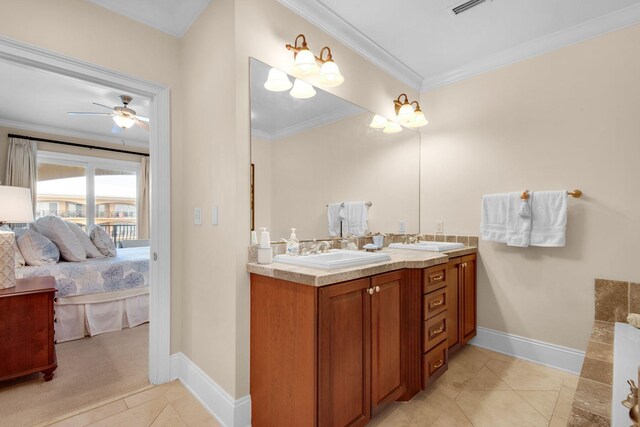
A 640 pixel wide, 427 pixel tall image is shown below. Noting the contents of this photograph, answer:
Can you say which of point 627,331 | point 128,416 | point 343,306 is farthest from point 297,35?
point 627,331

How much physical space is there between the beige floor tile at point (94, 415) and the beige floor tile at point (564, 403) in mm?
2597

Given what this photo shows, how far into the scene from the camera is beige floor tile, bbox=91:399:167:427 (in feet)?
5.65

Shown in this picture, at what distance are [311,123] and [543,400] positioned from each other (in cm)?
238

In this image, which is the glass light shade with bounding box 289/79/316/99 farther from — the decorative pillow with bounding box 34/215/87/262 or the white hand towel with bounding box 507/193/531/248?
the decorative pillow with bounding box 34/215/87/262

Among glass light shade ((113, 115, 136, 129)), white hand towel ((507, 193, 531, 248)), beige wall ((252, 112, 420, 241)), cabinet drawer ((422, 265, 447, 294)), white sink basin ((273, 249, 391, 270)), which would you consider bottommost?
cabinet drawer ((422, 265, 447, 294))

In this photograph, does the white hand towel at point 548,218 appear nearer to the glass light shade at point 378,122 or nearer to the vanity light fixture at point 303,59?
the glass light shade at point 378,122

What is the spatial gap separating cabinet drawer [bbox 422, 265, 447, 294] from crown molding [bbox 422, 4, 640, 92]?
1867 millimetres

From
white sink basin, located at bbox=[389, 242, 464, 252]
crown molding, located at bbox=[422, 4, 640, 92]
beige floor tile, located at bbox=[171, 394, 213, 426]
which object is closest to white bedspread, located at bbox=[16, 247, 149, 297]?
beige floor tile, located at bbox=[171, 394, 213, 426]

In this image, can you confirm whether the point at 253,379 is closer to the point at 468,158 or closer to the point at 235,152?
the point at 235,152

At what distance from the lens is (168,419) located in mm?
1750

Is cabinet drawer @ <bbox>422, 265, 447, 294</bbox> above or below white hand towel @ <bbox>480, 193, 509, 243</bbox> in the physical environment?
below

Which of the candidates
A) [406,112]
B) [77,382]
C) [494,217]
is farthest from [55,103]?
[494,217]

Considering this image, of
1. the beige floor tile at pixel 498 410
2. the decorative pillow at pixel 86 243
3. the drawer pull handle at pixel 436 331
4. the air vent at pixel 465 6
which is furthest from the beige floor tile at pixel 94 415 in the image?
the air vent at pixel 465 6

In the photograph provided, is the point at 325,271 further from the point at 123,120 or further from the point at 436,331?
the point at 123,120
